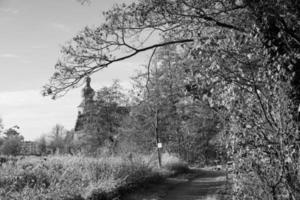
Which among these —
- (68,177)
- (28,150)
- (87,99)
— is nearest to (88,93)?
(87,99)

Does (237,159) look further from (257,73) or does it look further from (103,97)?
(103,97)

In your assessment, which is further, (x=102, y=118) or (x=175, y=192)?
(x=102, y=118)

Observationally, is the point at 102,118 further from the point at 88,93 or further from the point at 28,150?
the point at 28,150

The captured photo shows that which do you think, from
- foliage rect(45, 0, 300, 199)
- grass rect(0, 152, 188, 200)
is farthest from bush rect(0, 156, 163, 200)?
foliage rect(45, 0, 300, 199)

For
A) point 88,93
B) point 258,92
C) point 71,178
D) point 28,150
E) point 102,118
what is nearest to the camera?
point 258,92

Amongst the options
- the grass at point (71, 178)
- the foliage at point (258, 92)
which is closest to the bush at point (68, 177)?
the grass at point (71, 178)

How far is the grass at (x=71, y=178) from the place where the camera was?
31.4 ft

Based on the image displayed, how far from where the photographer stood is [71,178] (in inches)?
444

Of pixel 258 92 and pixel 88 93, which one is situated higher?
pixel 88 93

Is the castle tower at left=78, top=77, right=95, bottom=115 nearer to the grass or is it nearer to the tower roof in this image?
the tower roof

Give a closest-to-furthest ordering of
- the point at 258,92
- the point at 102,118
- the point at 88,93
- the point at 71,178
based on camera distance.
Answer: the point at 258,92 < the point at 71,178 < the point at 102,118 < the point at 88,93

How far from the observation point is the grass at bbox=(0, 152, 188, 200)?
31.4 feet

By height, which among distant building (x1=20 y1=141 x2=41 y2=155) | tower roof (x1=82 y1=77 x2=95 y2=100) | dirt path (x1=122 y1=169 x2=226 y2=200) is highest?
tower roof (x1=82 y1=77 x2=95 y2=100)

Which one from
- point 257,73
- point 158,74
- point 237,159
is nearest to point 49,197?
point 237,159
